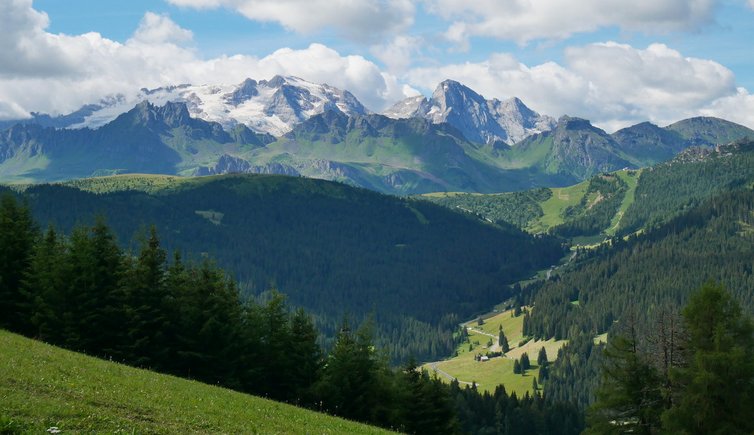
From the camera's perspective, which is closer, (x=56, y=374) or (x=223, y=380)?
(x=56, y=374)

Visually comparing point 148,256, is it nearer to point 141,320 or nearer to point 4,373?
point 141,320

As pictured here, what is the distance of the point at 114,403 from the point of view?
31.7 meters

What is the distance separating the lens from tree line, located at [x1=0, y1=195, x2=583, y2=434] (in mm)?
60781

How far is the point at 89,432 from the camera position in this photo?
2484cm

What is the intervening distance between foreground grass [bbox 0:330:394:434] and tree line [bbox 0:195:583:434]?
12579mm

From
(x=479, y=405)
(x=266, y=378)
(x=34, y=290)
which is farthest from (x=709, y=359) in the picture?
(x=479, y=405)

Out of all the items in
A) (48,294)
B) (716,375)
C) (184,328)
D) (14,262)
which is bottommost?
(716,375)

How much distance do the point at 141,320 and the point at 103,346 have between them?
13.1 ft

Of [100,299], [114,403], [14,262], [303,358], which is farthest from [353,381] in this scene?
[114,403]

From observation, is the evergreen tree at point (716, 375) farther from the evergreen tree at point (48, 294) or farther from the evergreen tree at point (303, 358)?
the evergreen tree at point (48, 294)

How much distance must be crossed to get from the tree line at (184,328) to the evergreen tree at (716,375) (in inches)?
1066

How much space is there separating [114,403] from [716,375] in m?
36.9

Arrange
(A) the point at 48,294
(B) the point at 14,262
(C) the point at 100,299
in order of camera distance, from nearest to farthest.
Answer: (A) the point at 48,294 → (C) the point at 100,299 → (B) the point at 14,262

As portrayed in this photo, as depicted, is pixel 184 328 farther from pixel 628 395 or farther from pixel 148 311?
pixel 628 395
